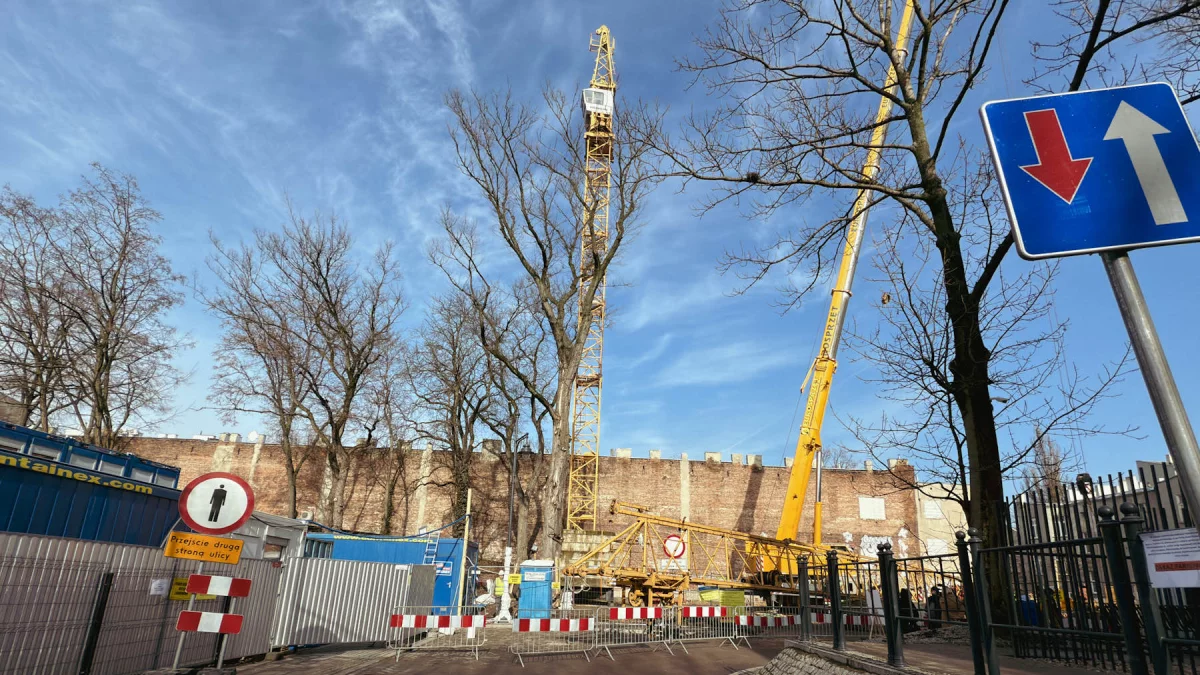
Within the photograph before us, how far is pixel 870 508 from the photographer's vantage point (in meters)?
36.4

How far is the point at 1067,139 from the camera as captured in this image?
2.33m

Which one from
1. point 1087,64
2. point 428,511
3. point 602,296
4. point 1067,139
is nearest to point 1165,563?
point 1067,139

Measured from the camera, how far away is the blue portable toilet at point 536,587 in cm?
1520

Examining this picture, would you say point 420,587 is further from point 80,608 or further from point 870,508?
point 870,508

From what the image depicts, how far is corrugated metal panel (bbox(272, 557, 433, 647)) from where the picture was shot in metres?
11.7

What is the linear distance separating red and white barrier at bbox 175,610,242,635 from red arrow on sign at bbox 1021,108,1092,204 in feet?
22.6

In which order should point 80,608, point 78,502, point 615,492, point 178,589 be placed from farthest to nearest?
1. point 615,492
2. point 78,502
3. point 178,589
4. point 80,608

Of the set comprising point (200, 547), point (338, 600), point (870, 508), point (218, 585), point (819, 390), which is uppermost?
point (819, 390)

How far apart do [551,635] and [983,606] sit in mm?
12410

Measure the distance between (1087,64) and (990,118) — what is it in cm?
595

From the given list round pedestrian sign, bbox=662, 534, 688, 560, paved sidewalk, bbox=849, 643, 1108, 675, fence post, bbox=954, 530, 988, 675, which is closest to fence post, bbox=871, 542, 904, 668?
paved sidewalk, bbox=849, 643, 1108, 675

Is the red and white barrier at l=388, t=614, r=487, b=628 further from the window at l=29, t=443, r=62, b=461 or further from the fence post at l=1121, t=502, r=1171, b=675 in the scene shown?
the fence post at l=1121, t=502, r=1171, b=675

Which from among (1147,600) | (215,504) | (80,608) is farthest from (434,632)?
(1147,600)

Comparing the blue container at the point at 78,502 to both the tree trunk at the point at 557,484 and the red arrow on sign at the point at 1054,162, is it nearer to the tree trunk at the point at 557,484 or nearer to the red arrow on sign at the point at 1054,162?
the tree trunk at the point at 557,484
